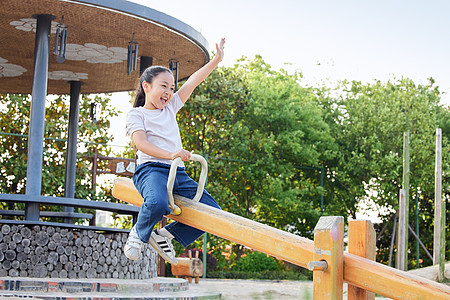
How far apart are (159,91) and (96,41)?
555 centimetres

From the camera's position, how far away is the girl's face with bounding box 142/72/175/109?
3324 millimetres

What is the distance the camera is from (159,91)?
3.32 metres

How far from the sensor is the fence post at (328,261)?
2.52m

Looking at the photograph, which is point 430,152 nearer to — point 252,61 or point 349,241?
point 252,61

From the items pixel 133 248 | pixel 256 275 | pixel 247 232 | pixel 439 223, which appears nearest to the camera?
pixel 247 232

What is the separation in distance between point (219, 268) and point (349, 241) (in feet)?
37.4

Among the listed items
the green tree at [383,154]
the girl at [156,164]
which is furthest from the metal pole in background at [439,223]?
the girl at [156,164]

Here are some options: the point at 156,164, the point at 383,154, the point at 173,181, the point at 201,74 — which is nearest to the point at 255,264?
the point at 383,154

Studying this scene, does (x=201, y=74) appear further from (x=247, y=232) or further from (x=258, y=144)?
(x=258, y=144)

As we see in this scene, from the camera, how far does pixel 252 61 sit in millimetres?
21938

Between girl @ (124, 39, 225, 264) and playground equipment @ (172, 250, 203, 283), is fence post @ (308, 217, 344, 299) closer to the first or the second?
girl @ (124, 39, 225, 264)

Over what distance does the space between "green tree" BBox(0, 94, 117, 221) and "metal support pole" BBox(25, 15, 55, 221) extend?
477 centimetres

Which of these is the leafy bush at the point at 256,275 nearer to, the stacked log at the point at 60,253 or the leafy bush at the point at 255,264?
the leafy bush at the point at 255,264

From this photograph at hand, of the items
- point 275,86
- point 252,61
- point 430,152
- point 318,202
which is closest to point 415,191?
point 430,152
